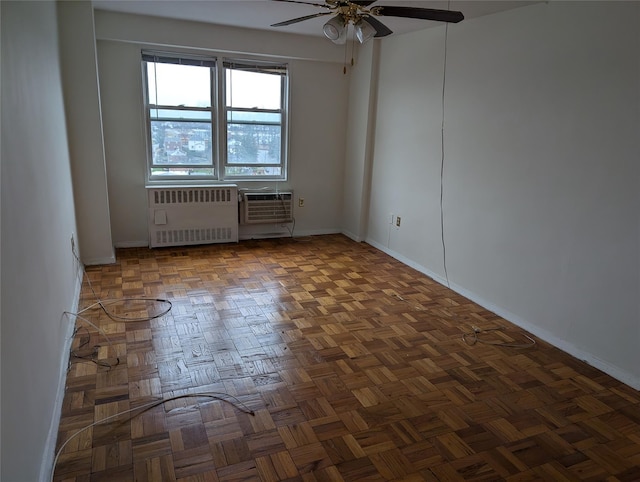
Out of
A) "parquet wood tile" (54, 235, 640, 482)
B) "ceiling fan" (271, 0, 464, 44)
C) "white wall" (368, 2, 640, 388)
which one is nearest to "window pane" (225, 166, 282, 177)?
"white wall" (368, 2, 640, 388)

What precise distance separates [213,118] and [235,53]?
2.31ft

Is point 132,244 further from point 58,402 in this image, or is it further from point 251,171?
point 58,402

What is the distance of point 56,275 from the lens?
2461 millimetres

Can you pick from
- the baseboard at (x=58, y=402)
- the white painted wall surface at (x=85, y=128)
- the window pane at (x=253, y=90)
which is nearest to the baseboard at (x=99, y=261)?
the white painted wall surface at (x=85, y=128)

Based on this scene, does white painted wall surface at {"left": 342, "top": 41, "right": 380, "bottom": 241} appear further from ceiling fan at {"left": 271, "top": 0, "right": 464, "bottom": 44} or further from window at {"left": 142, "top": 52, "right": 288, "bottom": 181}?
ceiling fan at {"left": 271, "top": 0, "right": 464, "bottom": 44}

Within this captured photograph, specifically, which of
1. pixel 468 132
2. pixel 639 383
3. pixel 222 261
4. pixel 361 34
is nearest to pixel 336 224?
pixel 222 261

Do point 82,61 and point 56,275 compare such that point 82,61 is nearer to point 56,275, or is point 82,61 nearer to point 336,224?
point 56,275

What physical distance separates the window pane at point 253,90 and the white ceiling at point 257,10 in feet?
1.77

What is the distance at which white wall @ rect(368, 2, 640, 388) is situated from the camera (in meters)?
2.57

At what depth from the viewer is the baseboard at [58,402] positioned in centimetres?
174

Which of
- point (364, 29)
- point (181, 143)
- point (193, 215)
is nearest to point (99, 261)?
point (193, 215)

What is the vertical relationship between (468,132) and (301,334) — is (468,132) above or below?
above

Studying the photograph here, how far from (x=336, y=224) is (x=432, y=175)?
186 centimetres

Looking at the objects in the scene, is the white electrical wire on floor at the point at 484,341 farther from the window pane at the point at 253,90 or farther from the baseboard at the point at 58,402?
the window pane at the point at 253,90
